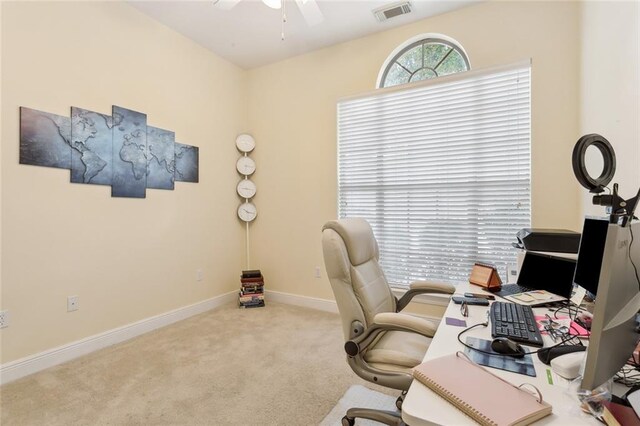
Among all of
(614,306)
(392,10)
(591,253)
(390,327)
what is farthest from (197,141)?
(614,306)

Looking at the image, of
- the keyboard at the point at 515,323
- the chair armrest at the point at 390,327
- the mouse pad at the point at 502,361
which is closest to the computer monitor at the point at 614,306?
the mouse pad at the point at 502,361

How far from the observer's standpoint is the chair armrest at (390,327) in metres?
1.24

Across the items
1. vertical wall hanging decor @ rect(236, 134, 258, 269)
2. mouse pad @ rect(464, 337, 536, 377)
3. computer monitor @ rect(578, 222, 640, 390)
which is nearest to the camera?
computer monitor @ rect(578, 222, 640, 390)

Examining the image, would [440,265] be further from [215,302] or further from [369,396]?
[215,302]

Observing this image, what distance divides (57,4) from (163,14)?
0.83m

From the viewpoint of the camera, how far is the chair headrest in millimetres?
1532

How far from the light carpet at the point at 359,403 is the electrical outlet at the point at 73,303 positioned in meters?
2.15

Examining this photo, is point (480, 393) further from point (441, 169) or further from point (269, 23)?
point (269, 23)

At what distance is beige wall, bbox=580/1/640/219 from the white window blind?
42 centimetres

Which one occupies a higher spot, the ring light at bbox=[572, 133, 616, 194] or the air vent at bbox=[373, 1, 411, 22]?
the air vent at bbox=[373, 1, 411, 22]

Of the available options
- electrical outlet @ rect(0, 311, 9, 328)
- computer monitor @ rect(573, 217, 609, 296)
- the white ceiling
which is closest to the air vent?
the white ceiling

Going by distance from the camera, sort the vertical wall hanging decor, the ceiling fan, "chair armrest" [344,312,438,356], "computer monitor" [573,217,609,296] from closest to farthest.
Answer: "computer monitor" [573,217,609,296], "chair armrest" [344,312,438,356], the ceiling fan, the vertical wall hanging decor

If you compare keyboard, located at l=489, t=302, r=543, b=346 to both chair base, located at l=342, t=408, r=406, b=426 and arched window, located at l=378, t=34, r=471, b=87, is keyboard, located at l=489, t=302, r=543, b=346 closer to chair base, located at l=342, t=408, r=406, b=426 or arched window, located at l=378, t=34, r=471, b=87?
chair base, located at l=342, t=408, r=406, b=426

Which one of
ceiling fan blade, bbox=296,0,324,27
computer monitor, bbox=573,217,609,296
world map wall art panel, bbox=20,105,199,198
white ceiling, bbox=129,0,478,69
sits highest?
white ceiling, bbox=129,0,478,69
